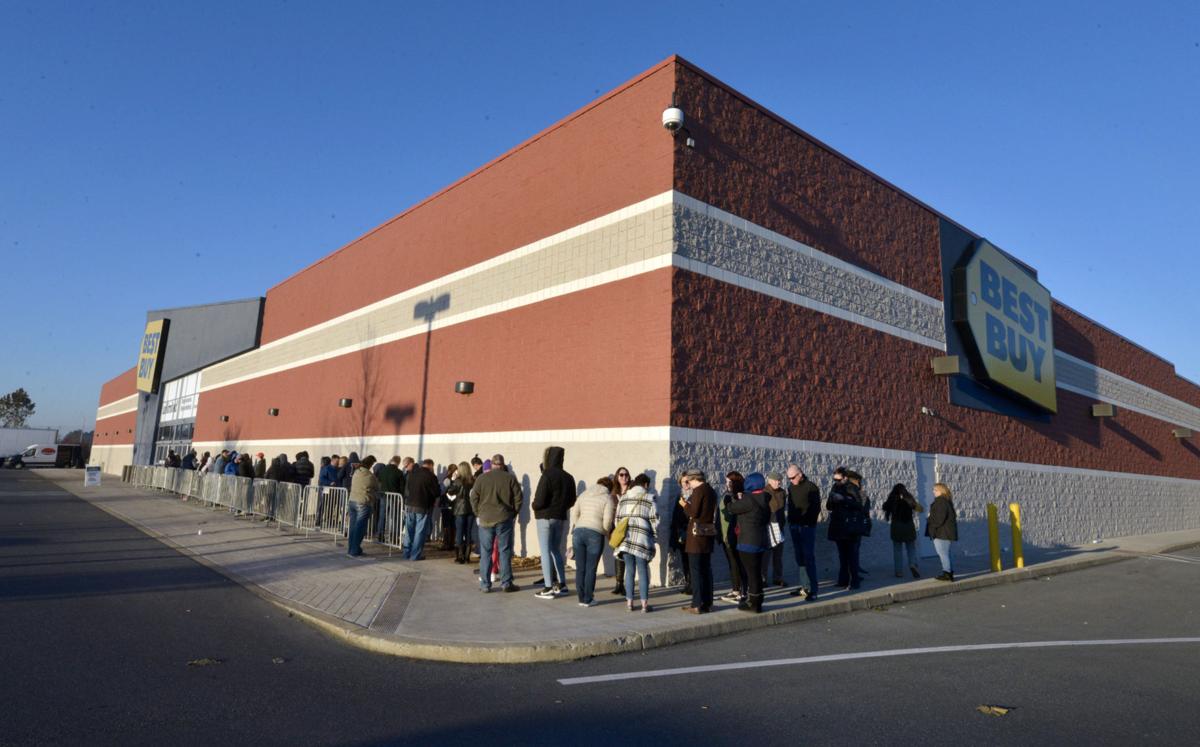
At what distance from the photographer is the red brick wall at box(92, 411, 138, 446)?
4542 cm

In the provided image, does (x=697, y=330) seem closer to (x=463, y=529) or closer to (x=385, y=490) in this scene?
(x=463, y=529)

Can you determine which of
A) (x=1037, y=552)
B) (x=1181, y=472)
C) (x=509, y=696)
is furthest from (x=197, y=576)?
(x=1181, y=472)

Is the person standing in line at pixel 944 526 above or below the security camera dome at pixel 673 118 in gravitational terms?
below

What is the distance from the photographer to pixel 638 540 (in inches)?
341

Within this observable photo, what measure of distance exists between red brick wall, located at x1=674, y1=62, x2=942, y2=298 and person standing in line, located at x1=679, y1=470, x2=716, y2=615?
219 inches

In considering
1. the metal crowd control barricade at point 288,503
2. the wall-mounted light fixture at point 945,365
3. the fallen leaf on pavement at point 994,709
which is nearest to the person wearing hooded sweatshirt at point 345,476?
the metal crowd control barricade at point 288,503

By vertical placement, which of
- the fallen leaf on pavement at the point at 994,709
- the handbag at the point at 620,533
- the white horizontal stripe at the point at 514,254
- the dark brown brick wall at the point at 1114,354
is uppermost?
the dark brown brick wall at the point at 1114,354

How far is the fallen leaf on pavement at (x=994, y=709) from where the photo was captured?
5227 mm

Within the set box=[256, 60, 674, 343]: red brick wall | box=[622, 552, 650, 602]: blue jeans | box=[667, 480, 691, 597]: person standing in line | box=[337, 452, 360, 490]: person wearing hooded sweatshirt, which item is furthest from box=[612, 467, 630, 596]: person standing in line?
box=[337, 452, 360, 490]: person wearing hooded sweatshirt

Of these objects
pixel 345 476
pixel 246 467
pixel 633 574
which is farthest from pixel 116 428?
pixel 633 574

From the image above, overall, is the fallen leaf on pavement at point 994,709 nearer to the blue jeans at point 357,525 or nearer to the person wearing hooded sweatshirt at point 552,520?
the person wearing hooded sweatshirt at point 552,520

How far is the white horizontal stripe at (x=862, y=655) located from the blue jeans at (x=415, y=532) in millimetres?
6748

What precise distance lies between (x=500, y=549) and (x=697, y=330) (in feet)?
15.6

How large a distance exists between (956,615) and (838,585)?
6.23ft
